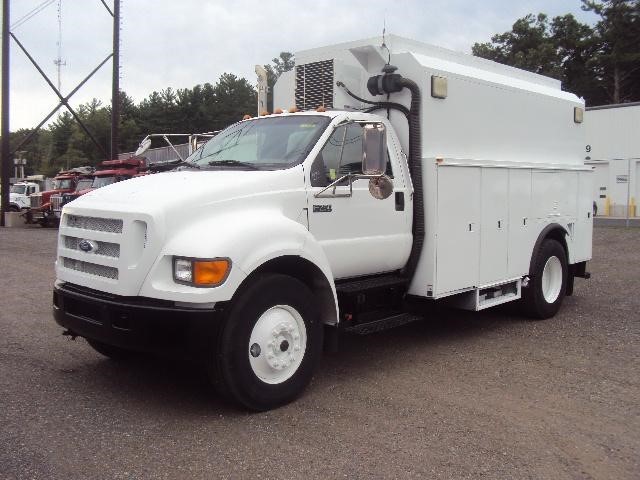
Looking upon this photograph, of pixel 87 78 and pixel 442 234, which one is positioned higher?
pixel 87 78

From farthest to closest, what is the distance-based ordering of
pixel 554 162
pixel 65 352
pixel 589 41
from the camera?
pixel 589 41, pixel 554 162, pixel 65 352

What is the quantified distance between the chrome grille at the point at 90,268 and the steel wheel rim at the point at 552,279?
5696mm

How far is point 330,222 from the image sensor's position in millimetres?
5492

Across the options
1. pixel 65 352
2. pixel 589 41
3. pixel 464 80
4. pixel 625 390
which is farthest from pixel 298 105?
pixel 589 41

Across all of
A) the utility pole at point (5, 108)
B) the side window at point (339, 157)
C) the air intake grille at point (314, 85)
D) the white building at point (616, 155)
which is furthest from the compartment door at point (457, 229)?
the white building at point (616, 155)

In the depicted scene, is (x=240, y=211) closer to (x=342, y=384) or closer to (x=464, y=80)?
(x=342, y=384)

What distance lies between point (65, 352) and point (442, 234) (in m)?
3.94

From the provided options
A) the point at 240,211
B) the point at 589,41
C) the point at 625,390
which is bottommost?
the point at 625,390

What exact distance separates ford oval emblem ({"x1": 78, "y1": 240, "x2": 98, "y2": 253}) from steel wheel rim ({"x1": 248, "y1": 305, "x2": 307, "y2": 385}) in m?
1.37

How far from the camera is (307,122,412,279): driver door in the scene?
17.8 ft

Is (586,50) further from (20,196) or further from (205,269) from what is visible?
(205,269)

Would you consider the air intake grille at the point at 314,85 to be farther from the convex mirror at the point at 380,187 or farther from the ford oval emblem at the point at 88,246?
the ford oval emblem at the point at 88,246

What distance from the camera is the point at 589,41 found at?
4834 centimetres

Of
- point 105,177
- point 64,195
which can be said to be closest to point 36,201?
point 64,195
